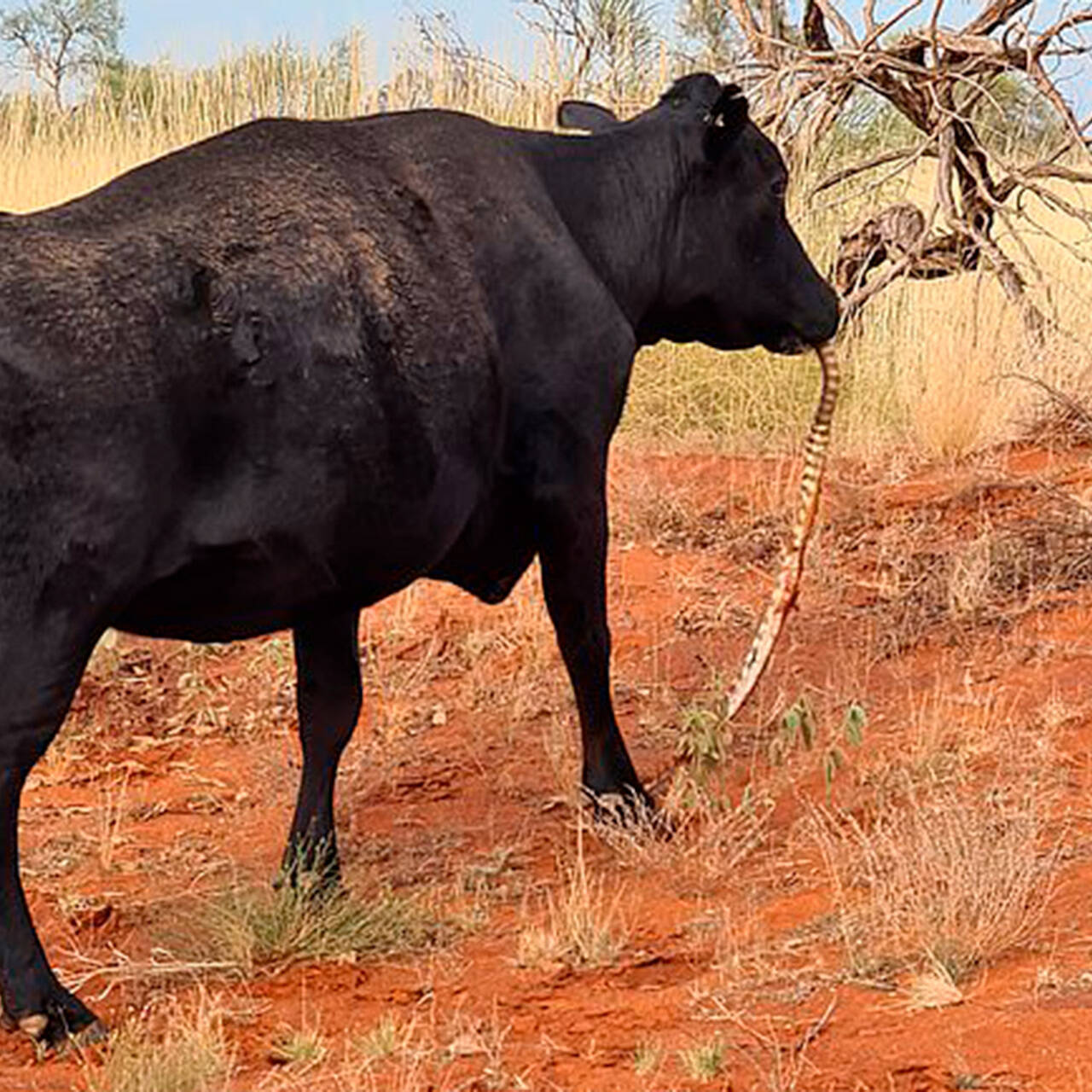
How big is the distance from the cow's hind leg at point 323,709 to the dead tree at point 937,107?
4.02m

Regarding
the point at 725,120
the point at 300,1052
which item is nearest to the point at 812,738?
the point at 725,120

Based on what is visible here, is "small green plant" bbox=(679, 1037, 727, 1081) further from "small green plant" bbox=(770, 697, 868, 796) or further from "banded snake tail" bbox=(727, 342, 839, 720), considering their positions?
"banded snake tail" bbox=(727, 342, 839, 720)

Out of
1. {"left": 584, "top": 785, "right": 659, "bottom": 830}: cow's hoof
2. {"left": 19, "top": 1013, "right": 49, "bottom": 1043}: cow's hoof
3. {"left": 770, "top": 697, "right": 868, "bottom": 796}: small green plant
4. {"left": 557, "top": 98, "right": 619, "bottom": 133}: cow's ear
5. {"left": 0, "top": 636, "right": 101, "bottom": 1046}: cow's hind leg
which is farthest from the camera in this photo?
{"left": 557, "top": 98, "right": 619, "bottom": 133}: cow's ear

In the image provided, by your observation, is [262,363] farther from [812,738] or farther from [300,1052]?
[812,738]

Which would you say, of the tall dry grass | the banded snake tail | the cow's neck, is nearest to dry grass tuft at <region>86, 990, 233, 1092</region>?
the banded snake tail

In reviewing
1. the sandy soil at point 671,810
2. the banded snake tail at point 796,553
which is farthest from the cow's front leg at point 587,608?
Answer: the banded snake tail at point 796,553

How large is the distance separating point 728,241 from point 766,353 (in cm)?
553

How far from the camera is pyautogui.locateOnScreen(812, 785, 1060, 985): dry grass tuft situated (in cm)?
447

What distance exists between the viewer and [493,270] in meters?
5.32

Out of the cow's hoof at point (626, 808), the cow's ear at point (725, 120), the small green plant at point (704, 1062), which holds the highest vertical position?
the cow's ear at point (725, 120)

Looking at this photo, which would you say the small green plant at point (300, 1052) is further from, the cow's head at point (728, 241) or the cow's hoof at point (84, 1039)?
the cow's head at point (728, 241)

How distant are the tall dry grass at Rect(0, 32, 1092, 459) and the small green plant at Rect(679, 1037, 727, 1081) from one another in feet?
17.9

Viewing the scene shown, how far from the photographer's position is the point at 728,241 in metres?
6.27

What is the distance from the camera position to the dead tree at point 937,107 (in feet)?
28.9
